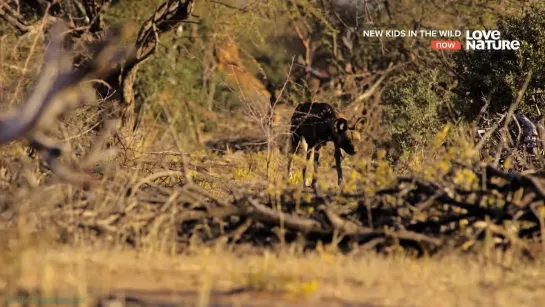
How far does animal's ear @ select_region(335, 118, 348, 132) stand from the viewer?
1543cm

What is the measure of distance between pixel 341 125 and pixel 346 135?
0.22m

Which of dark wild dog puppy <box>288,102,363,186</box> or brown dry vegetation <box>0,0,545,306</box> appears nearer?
brown dry vegetation <box>0,0,545,306</box>

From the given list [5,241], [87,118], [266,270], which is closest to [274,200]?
[266,270]

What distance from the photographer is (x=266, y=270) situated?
18.5 ft

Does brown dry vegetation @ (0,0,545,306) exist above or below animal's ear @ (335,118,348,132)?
below

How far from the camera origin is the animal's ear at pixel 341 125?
1543 centimetres

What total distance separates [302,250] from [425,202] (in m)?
1.03

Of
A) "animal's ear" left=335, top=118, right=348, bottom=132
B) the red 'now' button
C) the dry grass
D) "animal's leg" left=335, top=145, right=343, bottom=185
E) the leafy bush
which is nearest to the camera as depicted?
the dry grass

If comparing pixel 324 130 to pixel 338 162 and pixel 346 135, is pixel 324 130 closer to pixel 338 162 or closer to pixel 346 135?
pixel 346 135

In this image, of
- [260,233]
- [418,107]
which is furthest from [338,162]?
[260,233]

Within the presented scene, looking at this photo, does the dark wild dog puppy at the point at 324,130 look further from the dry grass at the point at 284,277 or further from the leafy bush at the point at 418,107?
the dry grass at the point at 284,277

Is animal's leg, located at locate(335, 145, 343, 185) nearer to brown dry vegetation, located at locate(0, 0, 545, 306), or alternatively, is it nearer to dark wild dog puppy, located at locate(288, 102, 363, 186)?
dark wild dog puppy, located at locate(288, 102, 363, 186)

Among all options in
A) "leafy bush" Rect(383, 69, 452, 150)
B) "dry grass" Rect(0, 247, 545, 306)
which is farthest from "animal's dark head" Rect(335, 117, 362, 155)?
"dry grass" Rect(0, 247, 545, 306)

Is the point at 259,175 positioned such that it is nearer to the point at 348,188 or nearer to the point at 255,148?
A: the point at 348,188
